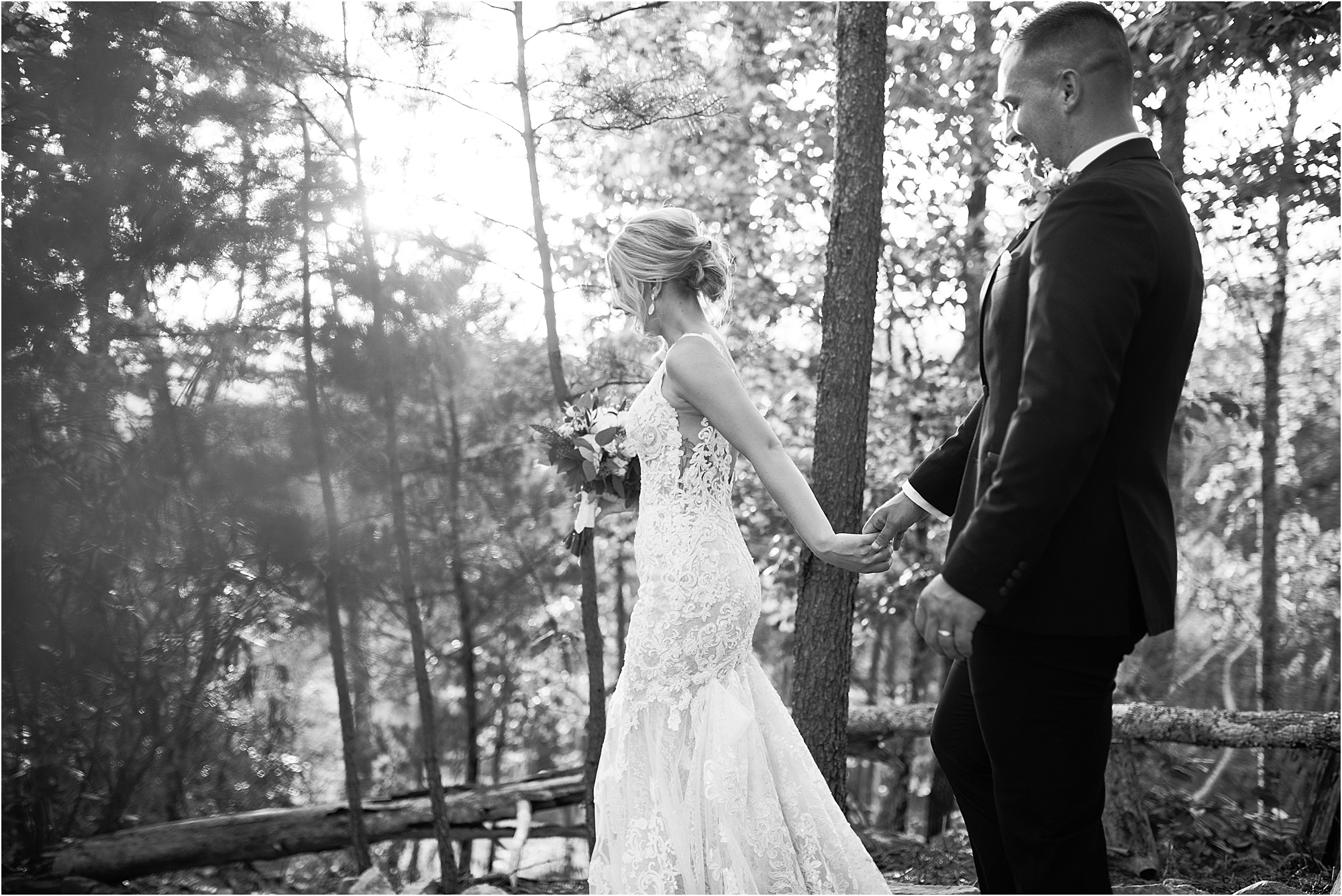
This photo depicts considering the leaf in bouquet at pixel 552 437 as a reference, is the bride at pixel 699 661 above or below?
below

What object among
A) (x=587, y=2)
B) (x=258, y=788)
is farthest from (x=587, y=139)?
(x=258, y=788)

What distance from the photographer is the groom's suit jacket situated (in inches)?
59.1

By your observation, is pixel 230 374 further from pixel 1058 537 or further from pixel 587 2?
pixel 1058 537

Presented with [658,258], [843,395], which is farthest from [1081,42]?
[843,395]

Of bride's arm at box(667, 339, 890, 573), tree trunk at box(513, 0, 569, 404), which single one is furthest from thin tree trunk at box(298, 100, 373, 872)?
bride's arm at box(667, 339, 890, 573)

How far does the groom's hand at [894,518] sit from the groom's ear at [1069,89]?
34.8 inches

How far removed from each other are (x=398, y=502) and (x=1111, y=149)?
6036 millimetres

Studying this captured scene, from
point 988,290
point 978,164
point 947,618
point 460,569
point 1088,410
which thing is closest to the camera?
point 1088,410

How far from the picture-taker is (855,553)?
2.49m

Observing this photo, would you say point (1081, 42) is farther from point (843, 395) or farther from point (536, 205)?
point (536, 205)

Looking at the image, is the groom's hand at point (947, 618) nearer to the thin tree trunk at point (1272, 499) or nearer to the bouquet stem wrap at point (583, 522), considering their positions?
the bouquet stem wrap at point (583, 522)

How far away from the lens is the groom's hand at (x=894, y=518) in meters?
2.26

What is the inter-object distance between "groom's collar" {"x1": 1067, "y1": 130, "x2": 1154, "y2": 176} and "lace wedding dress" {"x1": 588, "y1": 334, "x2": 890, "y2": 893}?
1.31 m

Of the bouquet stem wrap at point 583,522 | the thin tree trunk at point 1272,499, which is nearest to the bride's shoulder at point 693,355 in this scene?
the bouquet stem wrap at point 583,522
